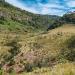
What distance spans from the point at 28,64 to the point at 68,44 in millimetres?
8504

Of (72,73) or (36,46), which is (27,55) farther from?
(72,73)

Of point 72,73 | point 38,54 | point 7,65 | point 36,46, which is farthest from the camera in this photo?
point 36,46

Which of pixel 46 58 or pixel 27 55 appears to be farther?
pixel 27 55

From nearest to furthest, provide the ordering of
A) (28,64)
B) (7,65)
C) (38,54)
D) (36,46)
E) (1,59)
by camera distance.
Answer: (28,64), (7,65), (38,54), (1,59), (36,46)

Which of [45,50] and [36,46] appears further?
[36,46]

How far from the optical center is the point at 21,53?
3177 centimetres

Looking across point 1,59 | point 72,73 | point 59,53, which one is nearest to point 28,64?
point 59,53

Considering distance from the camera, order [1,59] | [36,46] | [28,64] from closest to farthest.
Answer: [28,64] < [1,59] < [36,46]

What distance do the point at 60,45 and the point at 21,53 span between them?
16.5 feet

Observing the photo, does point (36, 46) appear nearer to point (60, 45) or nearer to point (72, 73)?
point (60, 45)

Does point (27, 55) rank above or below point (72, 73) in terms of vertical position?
below

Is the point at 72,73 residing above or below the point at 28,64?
above

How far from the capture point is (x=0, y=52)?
36219mm

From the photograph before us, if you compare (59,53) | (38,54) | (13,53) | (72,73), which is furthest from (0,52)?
(72,73)
